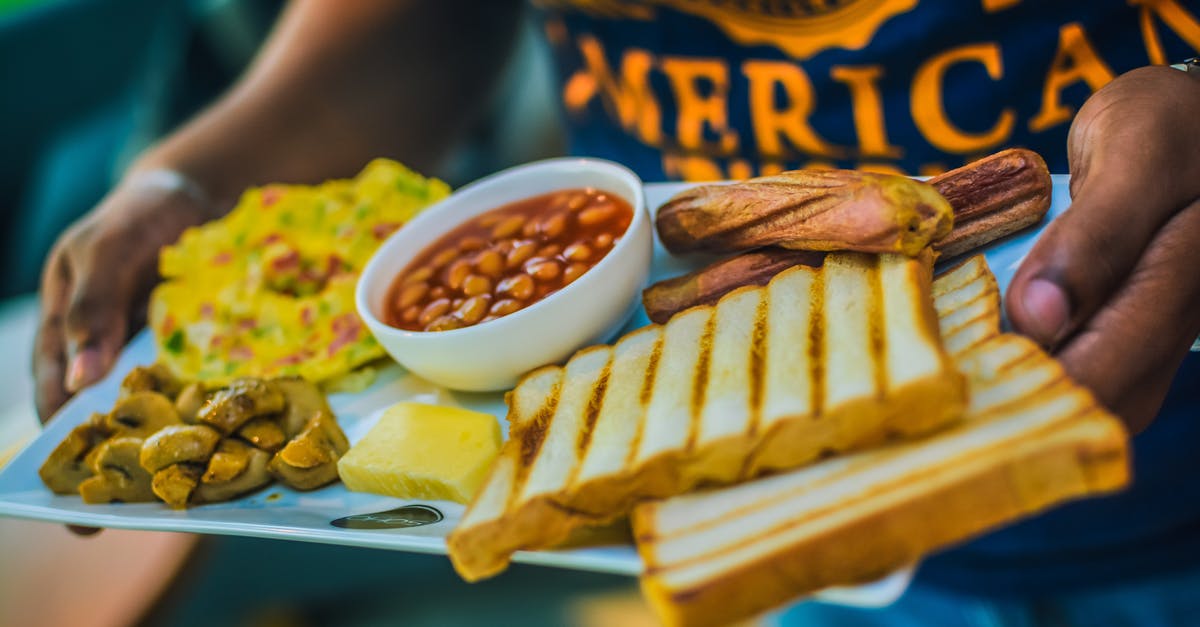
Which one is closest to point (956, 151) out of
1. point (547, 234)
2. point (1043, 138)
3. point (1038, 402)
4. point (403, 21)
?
point (1043, 138)

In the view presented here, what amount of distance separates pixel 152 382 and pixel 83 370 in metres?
0.30

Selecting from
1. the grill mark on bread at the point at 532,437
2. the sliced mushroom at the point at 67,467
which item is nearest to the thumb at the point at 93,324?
the sliced mushroom at the point at 67,467

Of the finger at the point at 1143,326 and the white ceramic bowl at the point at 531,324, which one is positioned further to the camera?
the white ceramic bowl at the point at 531,324

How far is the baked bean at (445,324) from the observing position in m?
1.62

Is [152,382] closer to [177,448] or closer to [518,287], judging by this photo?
[177,448]

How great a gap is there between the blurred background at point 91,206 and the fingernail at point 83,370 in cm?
101

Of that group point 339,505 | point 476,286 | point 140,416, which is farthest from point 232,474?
point 476,286

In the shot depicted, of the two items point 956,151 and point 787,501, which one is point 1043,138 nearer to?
point 956,151

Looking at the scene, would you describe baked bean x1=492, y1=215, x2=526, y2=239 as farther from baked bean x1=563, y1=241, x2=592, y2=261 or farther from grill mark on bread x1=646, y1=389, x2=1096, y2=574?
grill mark on bread x1=646, y1=389, x2=1096, y2=574

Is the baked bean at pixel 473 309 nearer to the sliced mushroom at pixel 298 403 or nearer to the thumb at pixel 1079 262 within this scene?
the sliced mushroom at pixel 298 403

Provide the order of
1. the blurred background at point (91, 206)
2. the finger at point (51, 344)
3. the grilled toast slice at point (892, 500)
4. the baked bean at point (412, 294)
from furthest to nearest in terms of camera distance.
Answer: the blurred background at point (91, 206) → the finger at point (51, 344) → the baked bean at point (412, 294) → the grilled toast slice at point (892, 500)

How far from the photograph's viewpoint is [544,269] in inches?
65.2

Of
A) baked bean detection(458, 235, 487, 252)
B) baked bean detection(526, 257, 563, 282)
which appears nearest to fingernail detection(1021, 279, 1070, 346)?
baked bean detection(526, 257, 563, 282)

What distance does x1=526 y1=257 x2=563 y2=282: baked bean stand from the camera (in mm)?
1646
